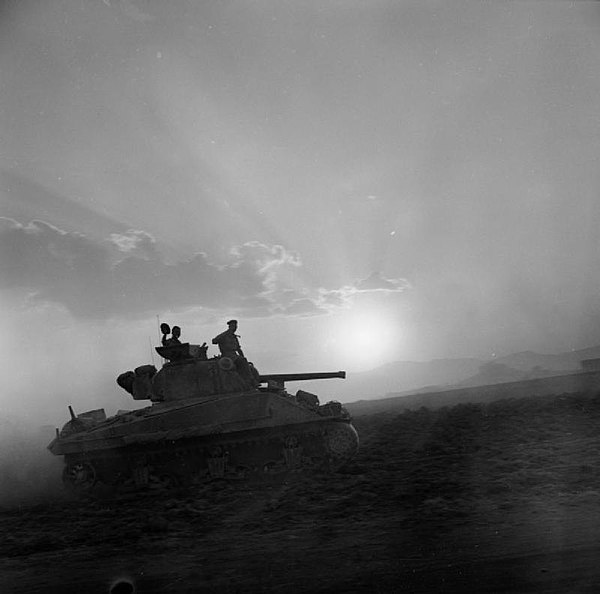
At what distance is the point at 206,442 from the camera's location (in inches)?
460

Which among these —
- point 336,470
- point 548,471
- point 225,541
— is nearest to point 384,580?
point 225,541

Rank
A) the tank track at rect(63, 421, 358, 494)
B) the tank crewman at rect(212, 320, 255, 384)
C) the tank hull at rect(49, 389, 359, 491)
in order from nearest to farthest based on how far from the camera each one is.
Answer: the tank hull at rect(49, 389, 359, 491)
the tank track at rect(63, 421, 358, 494)
the tank crewman at rect(212, 320, 255, 384)

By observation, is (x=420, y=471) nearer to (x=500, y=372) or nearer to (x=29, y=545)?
(x=29, y=545)

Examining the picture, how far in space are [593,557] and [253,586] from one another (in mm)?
2930

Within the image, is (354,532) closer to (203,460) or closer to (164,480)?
(203,460)

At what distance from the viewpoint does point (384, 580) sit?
16.2 feet

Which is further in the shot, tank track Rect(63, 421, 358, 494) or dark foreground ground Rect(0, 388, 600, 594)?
tank track Rect(63, 421, 358, 494)

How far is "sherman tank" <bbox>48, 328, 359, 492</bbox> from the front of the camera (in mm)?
11531

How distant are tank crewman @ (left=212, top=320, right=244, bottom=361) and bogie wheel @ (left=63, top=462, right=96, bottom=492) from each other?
11.7ft

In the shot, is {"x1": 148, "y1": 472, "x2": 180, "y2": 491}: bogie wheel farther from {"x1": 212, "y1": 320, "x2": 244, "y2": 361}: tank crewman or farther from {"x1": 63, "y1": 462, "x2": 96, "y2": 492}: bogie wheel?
{"x1": 212, "y1": 320, "x2": 244, "y2": 361}: tank crewman

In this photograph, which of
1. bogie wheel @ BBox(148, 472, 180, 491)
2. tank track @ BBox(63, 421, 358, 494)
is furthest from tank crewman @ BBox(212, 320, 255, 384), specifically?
bogie wheel @ BBox(148, 472, 180, 491)

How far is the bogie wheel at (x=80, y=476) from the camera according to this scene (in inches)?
456

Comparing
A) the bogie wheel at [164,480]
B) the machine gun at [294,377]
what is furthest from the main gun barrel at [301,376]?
the bogie wheel at [164,480]

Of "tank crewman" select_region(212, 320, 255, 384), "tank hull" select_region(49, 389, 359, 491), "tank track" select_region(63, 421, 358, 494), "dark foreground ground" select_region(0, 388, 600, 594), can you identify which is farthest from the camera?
"tank crewman" select_region(212, 320, 255, 384)
